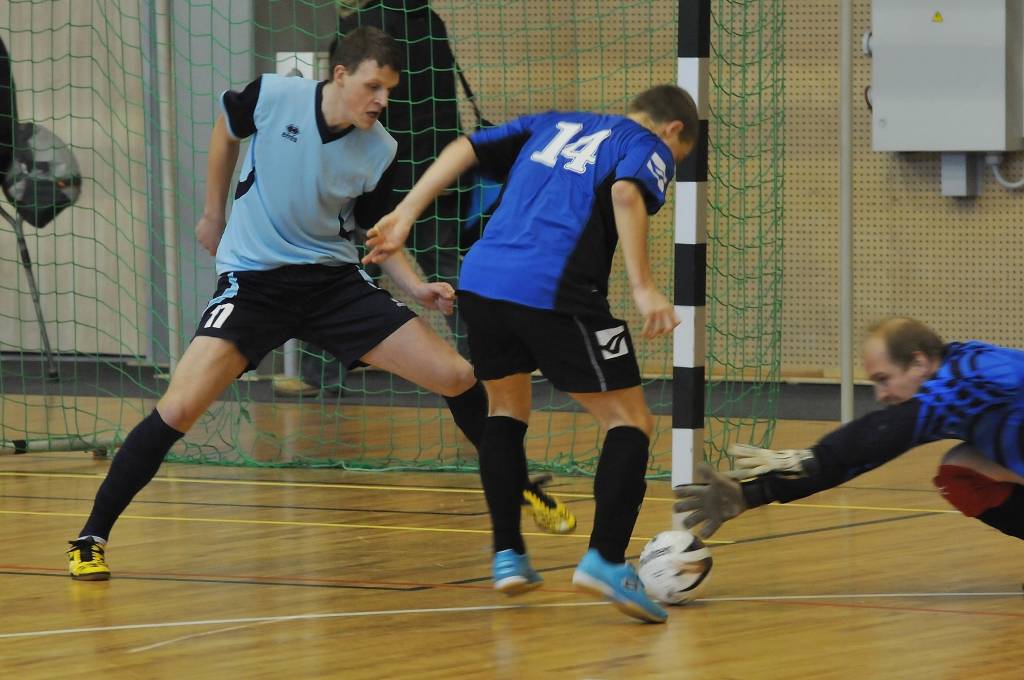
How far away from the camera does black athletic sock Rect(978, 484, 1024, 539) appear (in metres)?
3.87

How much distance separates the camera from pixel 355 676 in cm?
317

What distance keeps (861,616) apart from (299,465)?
295 cm

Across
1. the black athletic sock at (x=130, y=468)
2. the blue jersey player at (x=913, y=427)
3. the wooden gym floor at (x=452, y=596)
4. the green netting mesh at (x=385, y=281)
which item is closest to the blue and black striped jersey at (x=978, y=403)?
the blue jersey player at (x=913, y=427)

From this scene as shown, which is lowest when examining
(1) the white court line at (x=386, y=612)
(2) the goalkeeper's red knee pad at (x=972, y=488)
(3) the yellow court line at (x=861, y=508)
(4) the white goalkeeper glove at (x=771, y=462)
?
(1) the white court line at (x=386, y=612)

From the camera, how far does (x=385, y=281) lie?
9.14 metres

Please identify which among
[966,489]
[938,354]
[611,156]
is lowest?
A: [966,489]

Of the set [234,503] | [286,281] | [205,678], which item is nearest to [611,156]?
[286,281]

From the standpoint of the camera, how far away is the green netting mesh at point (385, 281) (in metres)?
6.73

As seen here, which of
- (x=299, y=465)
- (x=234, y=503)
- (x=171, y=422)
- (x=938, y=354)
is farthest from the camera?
(x=299, y=465)

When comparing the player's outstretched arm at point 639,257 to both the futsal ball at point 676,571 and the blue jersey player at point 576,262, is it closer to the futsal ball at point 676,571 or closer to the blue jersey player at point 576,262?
the blue jersey player at point 576,262

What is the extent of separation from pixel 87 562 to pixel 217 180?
3.43ft

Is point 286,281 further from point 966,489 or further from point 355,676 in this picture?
point 966,489

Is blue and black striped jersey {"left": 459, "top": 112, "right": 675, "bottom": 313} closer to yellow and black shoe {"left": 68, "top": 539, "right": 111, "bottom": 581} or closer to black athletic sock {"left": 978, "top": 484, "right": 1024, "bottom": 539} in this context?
black athletic sock {"left": 978, "top": 484, "right": 1024, "bottom": 539}

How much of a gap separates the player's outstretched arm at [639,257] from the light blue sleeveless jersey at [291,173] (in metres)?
1.03
